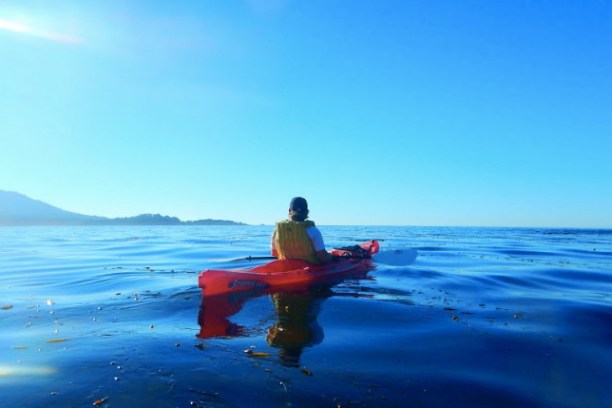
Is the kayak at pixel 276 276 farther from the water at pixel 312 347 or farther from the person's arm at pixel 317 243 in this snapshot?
the water at pixel 312 347

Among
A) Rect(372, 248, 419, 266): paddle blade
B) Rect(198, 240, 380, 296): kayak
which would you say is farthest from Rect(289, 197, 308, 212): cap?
Rect(372, 248, 419, 266): paddle blade

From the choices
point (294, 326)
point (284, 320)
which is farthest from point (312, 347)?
point (284, 320)

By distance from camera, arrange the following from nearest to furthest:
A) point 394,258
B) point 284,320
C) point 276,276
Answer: point 284,320 < point 276,276 < point 394,258

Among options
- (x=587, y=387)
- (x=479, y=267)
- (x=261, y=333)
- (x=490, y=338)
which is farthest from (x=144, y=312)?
(x=479, y=267)

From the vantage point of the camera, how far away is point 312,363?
16.5ft

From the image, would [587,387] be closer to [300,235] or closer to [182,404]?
[182,404]

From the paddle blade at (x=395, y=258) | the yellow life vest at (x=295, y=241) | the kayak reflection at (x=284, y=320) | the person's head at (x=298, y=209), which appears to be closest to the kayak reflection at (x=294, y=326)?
the kayak reflection at (x=284, y=320)

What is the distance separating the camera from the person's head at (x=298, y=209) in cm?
1091

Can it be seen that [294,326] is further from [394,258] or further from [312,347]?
[394,258]

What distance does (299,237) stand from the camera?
1103cm

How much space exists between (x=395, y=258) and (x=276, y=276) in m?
8.23

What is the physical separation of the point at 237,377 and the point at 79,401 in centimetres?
158

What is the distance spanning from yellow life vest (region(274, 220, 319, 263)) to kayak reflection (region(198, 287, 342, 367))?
1.28 metres

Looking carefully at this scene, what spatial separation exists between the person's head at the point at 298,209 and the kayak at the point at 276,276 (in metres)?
1.21
